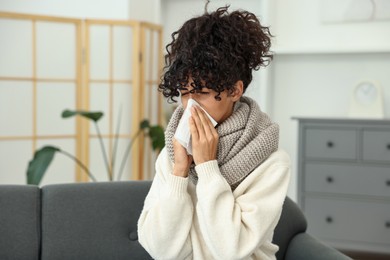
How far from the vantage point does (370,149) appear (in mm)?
4016

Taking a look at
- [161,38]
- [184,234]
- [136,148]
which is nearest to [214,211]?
[184,234]

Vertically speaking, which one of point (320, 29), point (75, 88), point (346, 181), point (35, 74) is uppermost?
point (320, 29)

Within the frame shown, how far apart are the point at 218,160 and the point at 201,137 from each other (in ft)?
0.32

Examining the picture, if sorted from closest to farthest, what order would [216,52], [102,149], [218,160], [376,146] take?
[216,52]
[218,160]
[376,146]
[102,149]

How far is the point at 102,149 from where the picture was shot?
176 inches

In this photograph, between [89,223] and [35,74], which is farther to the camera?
[35,74]

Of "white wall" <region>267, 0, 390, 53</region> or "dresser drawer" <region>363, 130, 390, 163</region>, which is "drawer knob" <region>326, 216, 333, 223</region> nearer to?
"dresser drawer" <region>363, 130, 390, 163</region>

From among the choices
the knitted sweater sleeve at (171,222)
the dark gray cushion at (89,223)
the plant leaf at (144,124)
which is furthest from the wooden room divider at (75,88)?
the knitted sweater sleeve at (171,222)

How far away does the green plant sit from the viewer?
374cm

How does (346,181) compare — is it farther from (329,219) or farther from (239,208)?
(239,208)

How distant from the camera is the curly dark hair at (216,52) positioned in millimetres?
1367

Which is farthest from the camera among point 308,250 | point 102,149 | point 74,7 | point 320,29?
point 74,7

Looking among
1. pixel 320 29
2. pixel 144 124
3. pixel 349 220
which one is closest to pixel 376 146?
pixel 349 220

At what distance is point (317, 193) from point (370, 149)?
1.60 ft
